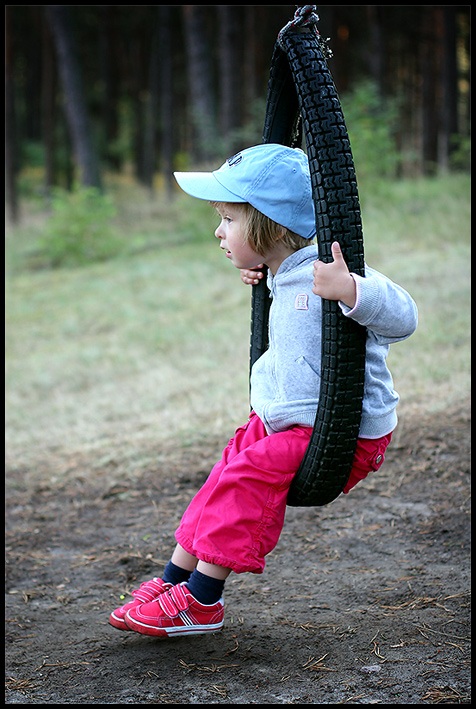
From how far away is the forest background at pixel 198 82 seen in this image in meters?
15.4

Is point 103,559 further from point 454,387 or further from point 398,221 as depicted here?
point 398,221

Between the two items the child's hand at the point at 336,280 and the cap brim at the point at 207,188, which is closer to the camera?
the child's hand at the point at 336,280

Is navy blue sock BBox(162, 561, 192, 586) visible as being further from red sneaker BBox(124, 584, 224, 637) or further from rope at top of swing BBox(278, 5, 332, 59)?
rope at top of swing BBox(278, 5, 332, 59)

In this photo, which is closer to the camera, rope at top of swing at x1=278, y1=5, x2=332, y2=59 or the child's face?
rope at top of swing at x1=278, y1=5, x2=332, y2=59

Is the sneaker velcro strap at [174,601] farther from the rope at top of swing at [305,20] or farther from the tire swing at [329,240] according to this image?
the rope at top of swing at [305,20]

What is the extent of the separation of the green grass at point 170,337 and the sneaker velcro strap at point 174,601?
241cm

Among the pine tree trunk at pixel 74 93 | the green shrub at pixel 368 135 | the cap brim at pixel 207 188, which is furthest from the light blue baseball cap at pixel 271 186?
the pine tree trunk at pixel 74 93

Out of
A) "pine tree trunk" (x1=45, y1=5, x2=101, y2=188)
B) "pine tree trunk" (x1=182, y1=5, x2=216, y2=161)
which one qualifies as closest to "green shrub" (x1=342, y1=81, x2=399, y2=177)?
"pine tree trunk" (x1=182, y1=5, x2=216, y2=161)

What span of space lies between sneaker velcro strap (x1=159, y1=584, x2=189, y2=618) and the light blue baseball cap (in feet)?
4.51

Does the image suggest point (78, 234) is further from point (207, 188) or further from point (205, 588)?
point (205, 588)

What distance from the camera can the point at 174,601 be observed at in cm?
247

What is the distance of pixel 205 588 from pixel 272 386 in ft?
→ 2.52

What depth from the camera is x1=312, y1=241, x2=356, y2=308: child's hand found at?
2029 mm

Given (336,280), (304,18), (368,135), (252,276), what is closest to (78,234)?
(368,135)
